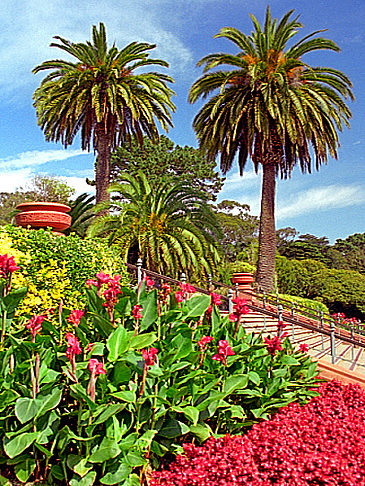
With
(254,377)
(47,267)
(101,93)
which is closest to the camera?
(254,377)

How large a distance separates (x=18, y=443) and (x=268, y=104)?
15.3m

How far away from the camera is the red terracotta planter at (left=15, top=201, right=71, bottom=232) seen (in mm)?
8648

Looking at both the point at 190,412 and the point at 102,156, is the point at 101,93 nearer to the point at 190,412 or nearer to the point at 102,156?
the point at 102,156

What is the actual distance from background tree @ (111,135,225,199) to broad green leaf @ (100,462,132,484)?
87.5ft

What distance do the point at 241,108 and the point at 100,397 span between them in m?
15.3

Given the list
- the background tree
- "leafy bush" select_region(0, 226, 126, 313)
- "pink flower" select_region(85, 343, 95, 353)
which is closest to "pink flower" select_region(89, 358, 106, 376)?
"pink flower" select_region(85, 343, 95, 353)

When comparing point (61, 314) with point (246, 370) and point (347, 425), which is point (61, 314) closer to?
point (246, 370)

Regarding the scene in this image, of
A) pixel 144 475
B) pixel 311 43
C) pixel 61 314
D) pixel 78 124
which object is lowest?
pixel 144 475

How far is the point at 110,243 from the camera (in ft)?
40.3

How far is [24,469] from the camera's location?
2545 mm

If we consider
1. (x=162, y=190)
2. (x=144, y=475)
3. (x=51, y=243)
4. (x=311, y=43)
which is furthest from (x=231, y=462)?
(x=311, y=43)

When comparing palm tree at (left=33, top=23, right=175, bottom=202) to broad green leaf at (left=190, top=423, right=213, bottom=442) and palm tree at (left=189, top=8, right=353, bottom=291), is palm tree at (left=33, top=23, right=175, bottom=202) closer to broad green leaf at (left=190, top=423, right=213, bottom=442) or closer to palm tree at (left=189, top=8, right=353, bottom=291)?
palm tree at (left=189, top=8, right=353, bottom=291)

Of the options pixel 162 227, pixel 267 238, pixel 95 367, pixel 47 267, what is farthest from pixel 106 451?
pixel 267 238

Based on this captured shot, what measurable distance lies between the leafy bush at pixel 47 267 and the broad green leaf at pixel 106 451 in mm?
3543
